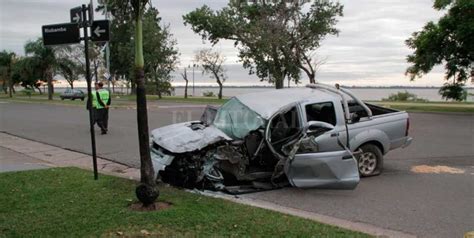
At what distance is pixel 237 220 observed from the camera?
5586 mm

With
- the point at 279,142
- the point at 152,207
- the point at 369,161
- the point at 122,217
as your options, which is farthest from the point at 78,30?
the point at 369,161

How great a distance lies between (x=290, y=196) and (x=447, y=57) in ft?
75.3

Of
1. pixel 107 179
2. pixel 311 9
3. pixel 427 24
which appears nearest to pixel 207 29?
pixel 311 9

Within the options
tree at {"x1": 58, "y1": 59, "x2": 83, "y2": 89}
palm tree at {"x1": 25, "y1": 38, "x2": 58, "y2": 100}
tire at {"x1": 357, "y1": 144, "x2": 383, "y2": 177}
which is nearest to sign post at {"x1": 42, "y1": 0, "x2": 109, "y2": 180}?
tire at {"x1": 357, "y1": 144, "x2": 383, "y2": 177}

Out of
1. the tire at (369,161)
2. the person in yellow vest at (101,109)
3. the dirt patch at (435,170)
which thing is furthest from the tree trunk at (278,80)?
the tire at (369,161)

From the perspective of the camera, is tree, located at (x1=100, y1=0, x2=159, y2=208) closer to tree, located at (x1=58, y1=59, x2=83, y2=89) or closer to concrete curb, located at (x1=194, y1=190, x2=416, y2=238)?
concrete curb, located at (x1=194, y1=190, x2=416, y2=238)

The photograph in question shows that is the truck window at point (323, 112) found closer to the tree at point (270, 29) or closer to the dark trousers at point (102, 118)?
the dark trousers at point (102, 118)

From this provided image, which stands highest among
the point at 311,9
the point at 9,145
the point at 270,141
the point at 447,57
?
the point at 311,9

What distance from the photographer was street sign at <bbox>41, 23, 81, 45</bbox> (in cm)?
734

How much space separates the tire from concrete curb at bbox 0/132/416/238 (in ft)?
8.44

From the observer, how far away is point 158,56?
163 feet

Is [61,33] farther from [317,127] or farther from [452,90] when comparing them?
[452,90]

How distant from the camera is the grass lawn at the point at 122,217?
16.9 ft

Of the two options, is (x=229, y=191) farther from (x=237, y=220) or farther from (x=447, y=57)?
(x=447, y=57)
